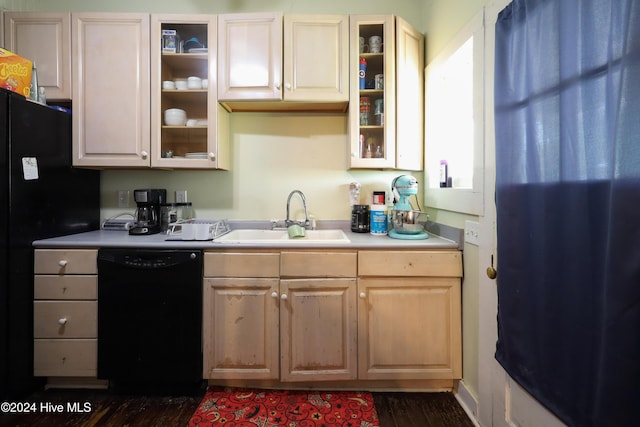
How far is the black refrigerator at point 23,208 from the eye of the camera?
1550 mm

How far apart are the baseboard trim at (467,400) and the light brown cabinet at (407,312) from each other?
6 cm

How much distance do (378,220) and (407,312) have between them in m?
0.62

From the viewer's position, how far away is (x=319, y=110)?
222 cm

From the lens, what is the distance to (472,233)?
1.54 meters

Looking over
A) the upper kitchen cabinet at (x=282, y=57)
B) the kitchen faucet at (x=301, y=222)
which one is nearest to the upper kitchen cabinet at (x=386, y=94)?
the upper kitchen cabinet at (x=282, y=57)

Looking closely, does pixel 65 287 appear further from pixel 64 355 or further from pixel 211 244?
pixel 211 244

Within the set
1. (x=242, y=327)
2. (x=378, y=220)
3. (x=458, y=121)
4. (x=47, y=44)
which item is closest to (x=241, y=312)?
(x=242, y=327)

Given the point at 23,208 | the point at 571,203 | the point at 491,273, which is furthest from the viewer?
the point at 23,208

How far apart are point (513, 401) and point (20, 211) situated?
255 centimetres

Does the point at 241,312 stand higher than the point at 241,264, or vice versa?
the point at 241,264

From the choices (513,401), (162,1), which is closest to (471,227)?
(513,401)

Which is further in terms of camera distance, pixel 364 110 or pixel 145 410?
pixel 364 110

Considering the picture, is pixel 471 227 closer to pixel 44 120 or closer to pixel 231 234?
pixel 231 234

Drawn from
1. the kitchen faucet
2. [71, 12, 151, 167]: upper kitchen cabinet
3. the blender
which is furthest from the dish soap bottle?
the blender
